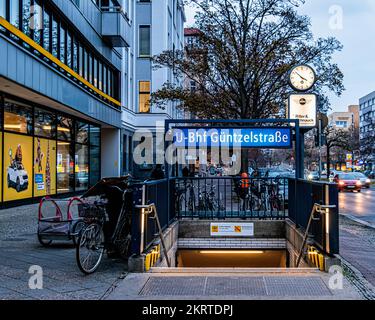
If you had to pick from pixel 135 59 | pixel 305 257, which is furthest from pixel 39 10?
pixel 135 59

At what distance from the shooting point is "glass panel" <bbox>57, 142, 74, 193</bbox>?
20.9 metres

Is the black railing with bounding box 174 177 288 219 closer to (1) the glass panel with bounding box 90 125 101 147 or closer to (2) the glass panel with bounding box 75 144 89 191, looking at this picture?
(2) the glass panel with bounding box 75 144 89 191

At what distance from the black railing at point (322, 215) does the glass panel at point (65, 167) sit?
45.6 feet

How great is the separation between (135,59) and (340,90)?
63.9 ft

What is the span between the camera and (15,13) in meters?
14.0

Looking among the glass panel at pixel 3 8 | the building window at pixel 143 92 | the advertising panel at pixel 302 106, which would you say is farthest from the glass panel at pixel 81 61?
the building window at pixel 143 92

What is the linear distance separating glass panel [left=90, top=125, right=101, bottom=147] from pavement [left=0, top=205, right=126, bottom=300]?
1695 cm

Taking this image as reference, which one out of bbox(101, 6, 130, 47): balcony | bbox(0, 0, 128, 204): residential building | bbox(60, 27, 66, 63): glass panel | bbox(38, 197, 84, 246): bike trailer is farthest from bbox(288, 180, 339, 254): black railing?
bbox(101, 6, 130, 47): balcony

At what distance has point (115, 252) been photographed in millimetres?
7383

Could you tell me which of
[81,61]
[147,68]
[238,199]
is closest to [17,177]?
[81,61]

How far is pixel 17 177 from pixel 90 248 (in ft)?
34.8

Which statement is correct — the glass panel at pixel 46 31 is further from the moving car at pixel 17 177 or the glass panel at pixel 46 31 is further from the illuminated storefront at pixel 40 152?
the moving car at pixel 17 177

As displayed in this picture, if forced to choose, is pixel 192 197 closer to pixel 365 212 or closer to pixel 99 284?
pixel 99 284

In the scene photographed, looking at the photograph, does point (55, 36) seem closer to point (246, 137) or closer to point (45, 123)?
point (45, 123)
